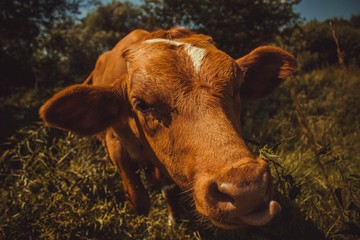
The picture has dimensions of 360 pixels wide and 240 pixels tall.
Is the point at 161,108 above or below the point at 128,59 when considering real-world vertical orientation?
below

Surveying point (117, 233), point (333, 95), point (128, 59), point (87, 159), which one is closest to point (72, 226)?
point (117, 233)

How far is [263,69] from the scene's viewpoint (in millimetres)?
2908

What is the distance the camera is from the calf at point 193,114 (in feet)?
4.58

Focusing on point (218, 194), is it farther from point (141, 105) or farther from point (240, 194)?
point (141, 105)

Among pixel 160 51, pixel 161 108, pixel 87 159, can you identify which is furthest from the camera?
pixel 87 159

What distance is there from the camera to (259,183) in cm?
133

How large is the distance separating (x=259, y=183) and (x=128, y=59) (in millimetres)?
1672

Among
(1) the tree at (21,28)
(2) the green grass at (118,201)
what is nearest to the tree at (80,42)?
(1) the tree at (21,28)

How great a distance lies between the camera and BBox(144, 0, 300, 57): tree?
25.7 feet

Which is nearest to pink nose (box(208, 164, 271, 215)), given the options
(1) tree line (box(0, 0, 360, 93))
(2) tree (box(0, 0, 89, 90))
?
(1) tree line (box(0, 0, 360, 93))

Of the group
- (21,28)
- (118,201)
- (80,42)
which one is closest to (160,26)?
(21,28)

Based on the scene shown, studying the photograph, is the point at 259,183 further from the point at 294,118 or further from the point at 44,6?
the point at 44,6

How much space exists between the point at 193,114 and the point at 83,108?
3.78 feet

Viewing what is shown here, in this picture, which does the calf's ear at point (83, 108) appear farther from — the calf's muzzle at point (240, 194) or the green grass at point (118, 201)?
the calf's muzzle at point (240, 194)
